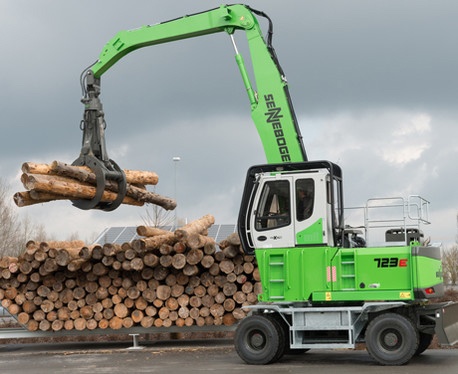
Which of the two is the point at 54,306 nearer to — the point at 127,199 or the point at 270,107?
the point at 127,199

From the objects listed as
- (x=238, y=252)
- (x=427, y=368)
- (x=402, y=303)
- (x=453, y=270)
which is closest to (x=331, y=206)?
(x=402, y=303)

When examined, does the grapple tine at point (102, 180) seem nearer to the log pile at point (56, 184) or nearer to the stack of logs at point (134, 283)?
the log pile at point (56, 184)

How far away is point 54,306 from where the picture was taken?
686 inches

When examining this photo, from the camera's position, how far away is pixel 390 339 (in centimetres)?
1223

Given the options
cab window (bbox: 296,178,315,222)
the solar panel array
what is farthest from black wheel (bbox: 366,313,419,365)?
the solar panel array

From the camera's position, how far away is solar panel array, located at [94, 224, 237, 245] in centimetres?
2984

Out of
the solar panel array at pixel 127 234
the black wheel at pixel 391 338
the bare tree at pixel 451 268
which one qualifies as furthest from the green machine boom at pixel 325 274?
the bare tree at pixel 451 268

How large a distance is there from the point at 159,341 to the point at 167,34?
7.53m

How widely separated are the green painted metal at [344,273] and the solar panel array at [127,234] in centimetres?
1609

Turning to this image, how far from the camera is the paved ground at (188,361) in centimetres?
1225

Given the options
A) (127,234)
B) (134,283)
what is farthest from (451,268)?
(134,283)

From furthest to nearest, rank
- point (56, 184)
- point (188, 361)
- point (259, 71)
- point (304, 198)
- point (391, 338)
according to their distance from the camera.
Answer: point (259, 71)
point (56, 184)
point (188, 361)
point (304, 198)
point (391, 338)

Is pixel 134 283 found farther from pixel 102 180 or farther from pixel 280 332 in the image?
pixel 280 332

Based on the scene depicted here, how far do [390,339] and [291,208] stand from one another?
8.59 feet
